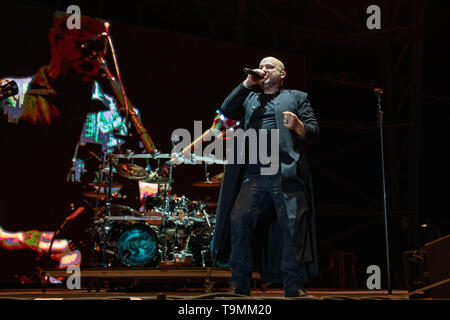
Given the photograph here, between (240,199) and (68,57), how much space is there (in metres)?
5.11

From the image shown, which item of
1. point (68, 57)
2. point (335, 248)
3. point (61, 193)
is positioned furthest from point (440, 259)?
point (335, 248)

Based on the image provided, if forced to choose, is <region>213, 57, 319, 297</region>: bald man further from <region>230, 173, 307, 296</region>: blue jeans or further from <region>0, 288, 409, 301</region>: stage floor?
→ <region>0, 288, 409, 301</region>: stage floor

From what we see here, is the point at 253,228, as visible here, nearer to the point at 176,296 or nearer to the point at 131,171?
the point at 176,296

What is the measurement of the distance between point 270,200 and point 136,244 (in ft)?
10.8

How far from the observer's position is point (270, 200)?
119 inches

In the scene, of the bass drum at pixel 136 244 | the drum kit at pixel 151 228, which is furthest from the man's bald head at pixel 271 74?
the bass drum at pixel 136 244

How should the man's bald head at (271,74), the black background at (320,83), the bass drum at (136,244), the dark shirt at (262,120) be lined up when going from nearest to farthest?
the dark shirt at (262,120) → the man's bald head at (271,74) → the bass drum at (136,244) → the black background at (320,83)

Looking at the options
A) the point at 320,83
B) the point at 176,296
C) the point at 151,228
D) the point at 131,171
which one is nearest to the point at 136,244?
the point at 151,228

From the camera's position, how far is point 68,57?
7.25m

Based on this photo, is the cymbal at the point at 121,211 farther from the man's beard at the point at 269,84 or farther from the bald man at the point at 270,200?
the man's beard at the point at 269,84

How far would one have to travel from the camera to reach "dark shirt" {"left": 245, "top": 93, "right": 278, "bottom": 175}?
304 centimetres

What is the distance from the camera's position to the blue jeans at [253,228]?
9.16 feet

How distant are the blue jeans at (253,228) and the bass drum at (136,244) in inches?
124

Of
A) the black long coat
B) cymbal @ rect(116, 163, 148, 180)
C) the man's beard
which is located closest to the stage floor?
the black long coat
